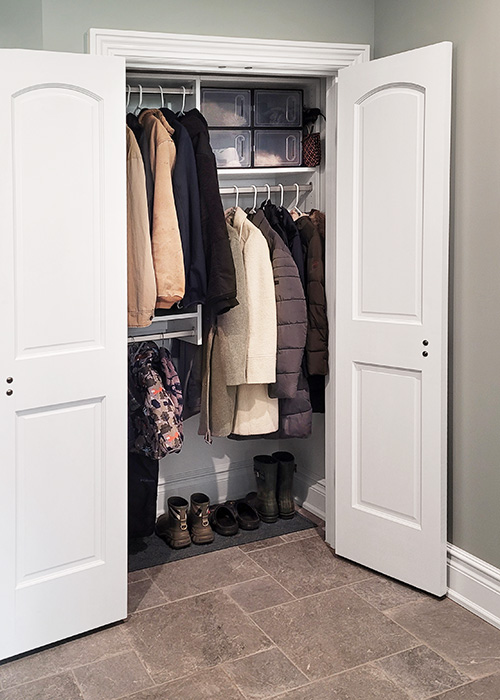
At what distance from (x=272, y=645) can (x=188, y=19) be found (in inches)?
91.7

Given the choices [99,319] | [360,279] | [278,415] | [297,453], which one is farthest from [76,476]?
[297,453]

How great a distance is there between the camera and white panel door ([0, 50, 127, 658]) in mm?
2334

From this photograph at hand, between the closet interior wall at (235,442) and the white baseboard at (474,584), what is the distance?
91 centimetres

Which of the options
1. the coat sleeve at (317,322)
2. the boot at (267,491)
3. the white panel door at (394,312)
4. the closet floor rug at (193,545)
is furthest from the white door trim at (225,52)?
the closet floor rug at (193,545)

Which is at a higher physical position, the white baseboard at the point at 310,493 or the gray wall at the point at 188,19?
the gray wall at the point at 188,19

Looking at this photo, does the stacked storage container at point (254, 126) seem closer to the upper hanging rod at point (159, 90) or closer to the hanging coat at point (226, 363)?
the upper hanging rod at point (159, 90)

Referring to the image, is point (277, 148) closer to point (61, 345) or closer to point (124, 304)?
point (124, 304)

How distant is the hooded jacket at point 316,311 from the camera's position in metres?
3.25

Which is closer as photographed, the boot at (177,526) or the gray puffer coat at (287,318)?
the gray puffer coat at (287,318)

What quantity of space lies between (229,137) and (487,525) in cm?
195

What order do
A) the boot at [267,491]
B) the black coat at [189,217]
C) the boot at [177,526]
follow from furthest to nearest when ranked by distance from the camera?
the boot at [267,491], the boot at [177,526], the black coat at [189,217]

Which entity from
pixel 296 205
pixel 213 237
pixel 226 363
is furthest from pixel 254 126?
pixel 226 363

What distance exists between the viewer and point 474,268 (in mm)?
2721

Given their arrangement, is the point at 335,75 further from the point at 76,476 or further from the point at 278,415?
the point at 76,476
